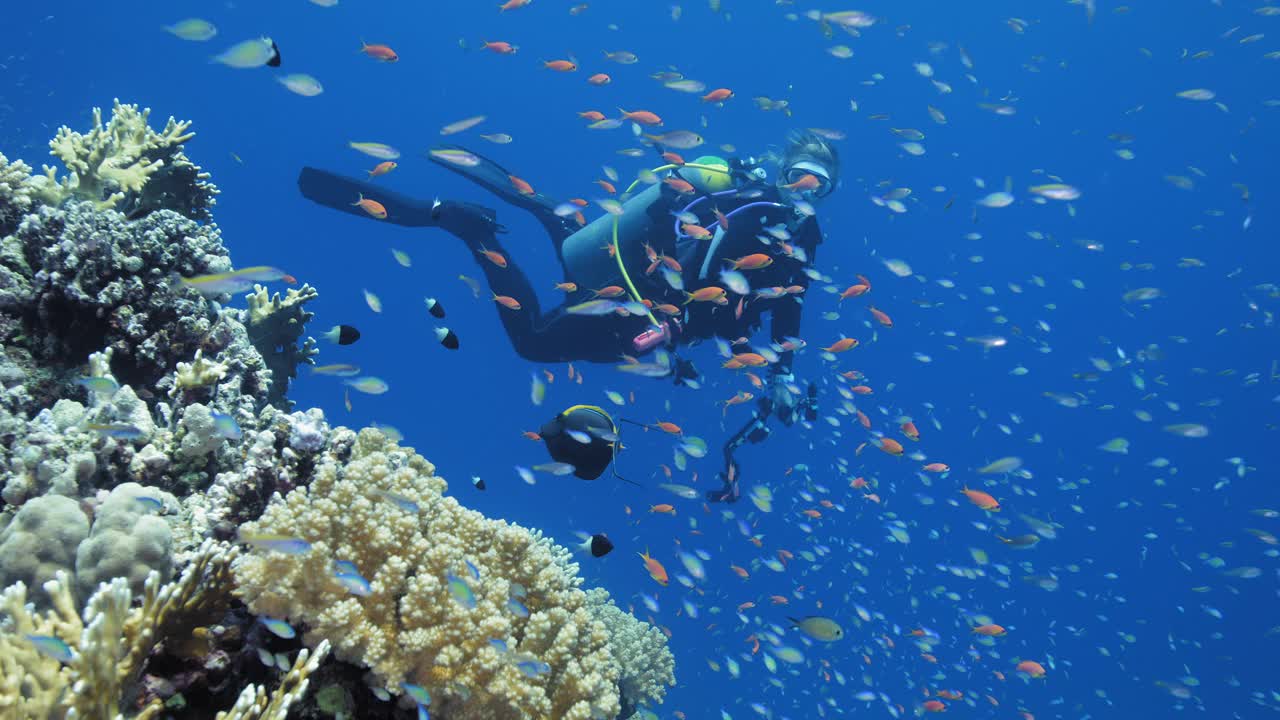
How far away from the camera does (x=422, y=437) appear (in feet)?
163

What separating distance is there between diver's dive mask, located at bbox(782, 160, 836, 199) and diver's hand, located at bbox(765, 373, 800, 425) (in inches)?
106

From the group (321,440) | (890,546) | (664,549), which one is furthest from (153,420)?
(890,546)

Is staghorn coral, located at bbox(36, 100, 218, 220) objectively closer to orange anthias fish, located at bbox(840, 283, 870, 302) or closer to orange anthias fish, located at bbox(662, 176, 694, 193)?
orange anthias fish, located at bbox(662, 176, 694, 193)

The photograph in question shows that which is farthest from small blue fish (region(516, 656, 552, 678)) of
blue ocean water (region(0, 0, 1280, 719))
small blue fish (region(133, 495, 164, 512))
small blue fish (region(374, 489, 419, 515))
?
blue ocean water (region(0, 0, 1280, 719))

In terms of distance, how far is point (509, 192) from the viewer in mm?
9727

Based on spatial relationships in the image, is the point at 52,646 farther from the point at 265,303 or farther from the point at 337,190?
the point at 337,190

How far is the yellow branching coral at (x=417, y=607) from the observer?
2.38m

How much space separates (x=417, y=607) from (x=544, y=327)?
768cm

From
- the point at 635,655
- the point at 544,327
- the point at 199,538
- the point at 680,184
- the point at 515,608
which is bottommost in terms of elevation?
the point at 635,655

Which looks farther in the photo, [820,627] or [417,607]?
[820,627]

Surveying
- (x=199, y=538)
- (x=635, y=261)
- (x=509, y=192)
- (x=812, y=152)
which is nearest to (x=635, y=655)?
(x=199, y=538)

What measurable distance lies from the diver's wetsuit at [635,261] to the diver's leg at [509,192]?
0.02 metres

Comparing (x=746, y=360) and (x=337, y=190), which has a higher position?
(x=746, y=360)

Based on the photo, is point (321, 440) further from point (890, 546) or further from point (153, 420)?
point (890, 546)
